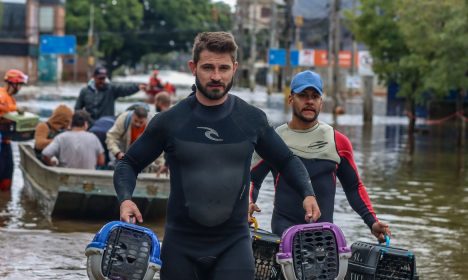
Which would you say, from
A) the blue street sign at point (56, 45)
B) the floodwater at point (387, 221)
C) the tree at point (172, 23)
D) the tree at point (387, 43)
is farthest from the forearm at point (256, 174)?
the tree at point (172, 23)

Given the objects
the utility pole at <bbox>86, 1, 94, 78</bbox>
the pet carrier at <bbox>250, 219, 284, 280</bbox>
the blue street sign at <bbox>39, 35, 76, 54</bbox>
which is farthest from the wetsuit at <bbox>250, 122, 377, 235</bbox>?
the utility pole at <bbox>86, 1, 94, 78</bbox>

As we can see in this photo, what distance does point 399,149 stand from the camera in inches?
1171

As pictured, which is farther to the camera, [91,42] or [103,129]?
[91,42]

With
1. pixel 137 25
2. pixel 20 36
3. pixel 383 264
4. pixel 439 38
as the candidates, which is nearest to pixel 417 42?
pixel 439 38

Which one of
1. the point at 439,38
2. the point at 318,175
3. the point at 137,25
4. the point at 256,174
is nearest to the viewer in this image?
the point at 318,175

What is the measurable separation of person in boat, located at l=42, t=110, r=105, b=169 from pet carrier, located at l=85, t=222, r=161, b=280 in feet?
30.2

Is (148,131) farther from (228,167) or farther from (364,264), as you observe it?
(364,264)

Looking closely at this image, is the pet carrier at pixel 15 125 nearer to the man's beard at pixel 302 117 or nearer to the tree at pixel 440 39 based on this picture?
the man's beard at pixel 302 117

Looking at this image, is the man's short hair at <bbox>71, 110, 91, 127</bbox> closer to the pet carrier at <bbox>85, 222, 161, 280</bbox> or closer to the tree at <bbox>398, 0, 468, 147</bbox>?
the pet carrier at <bbox>85, 222, 161, 280</bbox>

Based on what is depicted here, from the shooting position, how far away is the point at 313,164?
7.57m

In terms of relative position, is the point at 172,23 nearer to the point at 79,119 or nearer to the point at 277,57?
the point at 277,57

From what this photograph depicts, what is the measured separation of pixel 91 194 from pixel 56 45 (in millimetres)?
84014

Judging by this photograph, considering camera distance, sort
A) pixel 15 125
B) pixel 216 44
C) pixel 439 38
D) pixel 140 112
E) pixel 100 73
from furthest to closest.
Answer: pixel 439 38, pixel 100 73, pixel 15 125, pixel 140 112, pixel 216 44

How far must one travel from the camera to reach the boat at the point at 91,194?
14.1 m
